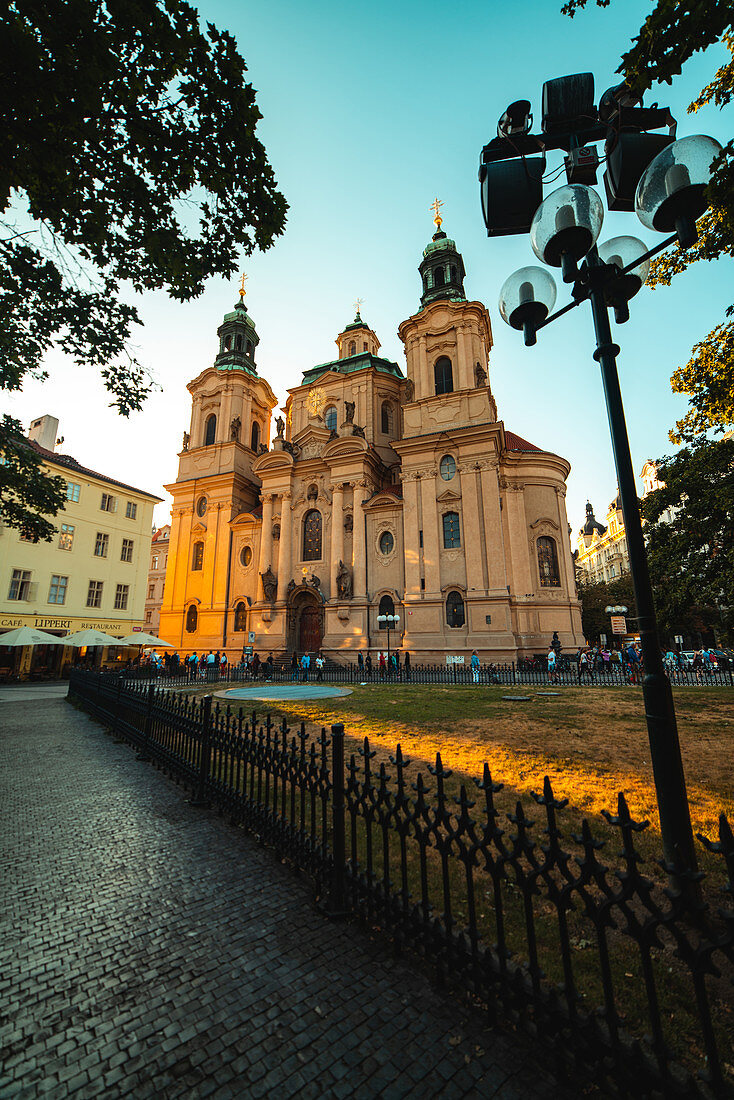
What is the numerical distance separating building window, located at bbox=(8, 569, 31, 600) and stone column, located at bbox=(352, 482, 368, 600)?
1914 cm

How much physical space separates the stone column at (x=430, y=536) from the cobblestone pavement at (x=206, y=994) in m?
23.9

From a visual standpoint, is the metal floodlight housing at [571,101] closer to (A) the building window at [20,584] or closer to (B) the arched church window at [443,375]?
(B) the arched church window at [443,375]

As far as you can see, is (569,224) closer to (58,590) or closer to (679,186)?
(679,186)

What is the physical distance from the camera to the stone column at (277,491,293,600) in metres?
33.1

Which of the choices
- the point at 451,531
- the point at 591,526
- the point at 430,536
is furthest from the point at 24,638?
the point at 591,526

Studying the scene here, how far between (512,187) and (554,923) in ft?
19.6

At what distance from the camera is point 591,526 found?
87250 mm

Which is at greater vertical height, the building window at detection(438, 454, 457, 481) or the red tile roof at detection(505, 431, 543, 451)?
the red tile roof at detection(505, 431, 543, 451)

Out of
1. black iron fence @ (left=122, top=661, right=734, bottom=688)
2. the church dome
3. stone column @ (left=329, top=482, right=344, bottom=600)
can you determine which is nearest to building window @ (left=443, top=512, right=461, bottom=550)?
stone column @ (left=329, top=482, right=344, bottom=600)

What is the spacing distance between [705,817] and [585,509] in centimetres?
9805

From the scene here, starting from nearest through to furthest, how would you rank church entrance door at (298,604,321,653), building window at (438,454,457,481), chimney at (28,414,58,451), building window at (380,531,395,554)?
1. building window at (438,454,457,481)
2. building window at (380,531,395,554)
3. church entrance door at (298,604,321,653)
4. chimney at (28,414,58,451)

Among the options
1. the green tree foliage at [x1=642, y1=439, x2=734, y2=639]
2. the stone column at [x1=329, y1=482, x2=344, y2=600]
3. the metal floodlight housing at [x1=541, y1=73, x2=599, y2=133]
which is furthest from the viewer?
the stone column at [x1=329, y1=482, x2=344, y2=600]

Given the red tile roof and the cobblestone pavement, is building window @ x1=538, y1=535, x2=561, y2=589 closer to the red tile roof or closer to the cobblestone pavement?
the red tile roof

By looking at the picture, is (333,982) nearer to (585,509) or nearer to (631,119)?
(631,119)
